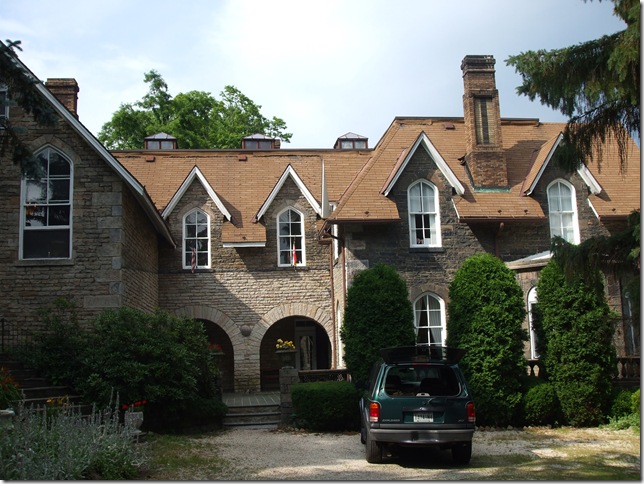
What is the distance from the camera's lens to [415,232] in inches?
830

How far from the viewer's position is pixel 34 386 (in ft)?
50.5

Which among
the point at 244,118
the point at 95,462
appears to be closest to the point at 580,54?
the point at 95,462

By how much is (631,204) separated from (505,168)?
4076 millimetres

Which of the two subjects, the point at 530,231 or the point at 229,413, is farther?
the point at 530,231

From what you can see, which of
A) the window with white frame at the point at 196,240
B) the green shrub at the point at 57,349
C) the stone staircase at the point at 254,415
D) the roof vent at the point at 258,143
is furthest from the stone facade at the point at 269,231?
the stone staircase at the point at 254,415

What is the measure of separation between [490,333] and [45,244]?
451 inches

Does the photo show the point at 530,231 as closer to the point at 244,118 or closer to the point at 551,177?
the point at 551,177

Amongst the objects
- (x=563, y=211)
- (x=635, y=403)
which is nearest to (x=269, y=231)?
(x=563, y=211)

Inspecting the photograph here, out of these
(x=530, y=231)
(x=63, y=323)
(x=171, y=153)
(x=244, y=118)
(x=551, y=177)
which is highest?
(x=244, y=118)

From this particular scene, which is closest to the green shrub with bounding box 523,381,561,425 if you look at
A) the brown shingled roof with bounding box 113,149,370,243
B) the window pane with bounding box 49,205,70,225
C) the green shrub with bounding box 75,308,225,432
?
the green shrub with bounding box 75,308,225,432

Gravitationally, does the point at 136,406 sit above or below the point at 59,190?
below

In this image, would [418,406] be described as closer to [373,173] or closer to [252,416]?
[252,416]

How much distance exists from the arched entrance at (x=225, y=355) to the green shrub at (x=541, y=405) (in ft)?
38.1

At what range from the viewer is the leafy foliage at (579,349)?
53.1 ft
